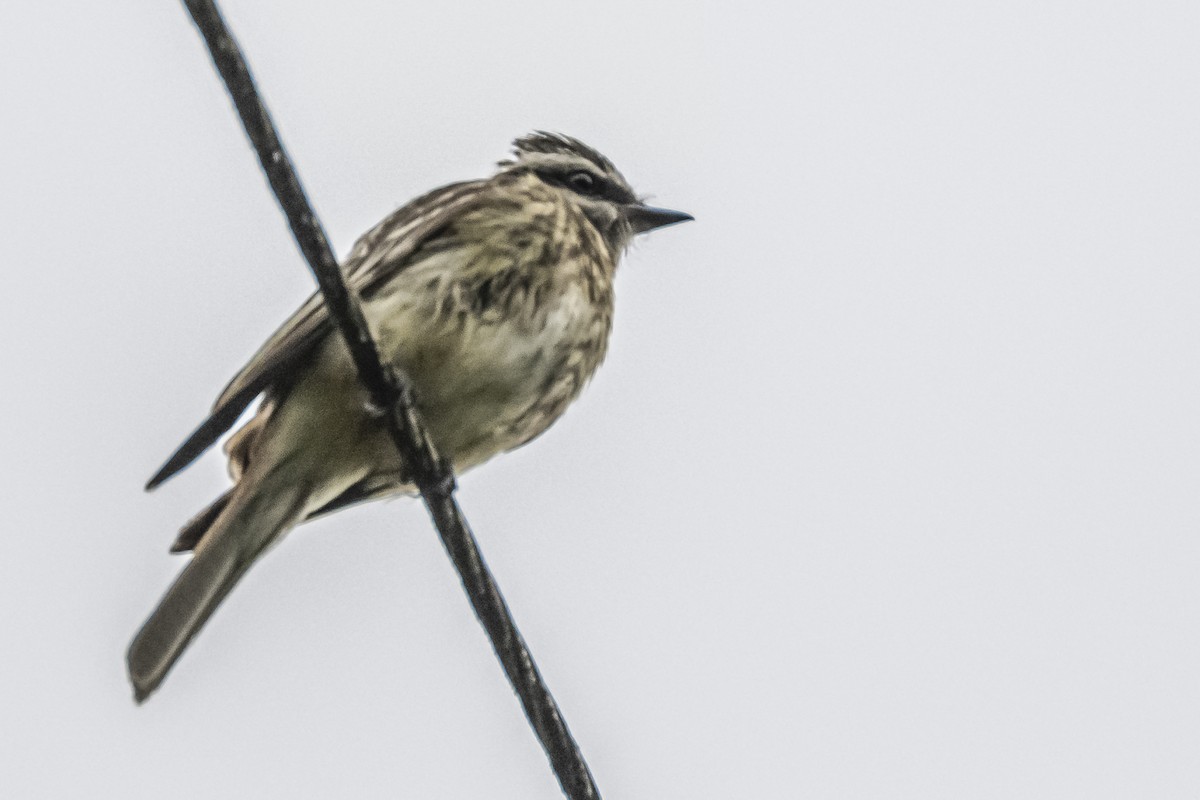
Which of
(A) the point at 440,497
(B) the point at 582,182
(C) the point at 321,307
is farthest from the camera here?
(B) the point at 582,182

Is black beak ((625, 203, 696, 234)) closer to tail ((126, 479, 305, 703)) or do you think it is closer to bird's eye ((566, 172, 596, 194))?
bird's eye ((566, 172, 596, 194))

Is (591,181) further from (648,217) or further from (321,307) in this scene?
(321,307)

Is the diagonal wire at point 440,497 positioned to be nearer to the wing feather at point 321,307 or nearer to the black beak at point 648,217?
the wing feather at point 321,307

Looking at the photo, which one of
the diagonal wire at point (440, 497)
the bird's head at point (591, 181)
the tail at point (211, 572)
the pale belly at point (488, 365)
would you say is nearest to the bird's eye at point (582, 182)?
the bird's head at point (591, 181)

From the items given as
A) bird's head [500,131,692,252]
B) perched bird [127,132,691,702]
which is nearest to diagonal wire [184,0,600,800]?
perched bird [127,132,691,702]

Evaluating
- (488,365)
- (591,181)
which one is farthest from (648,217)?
(488,365)
